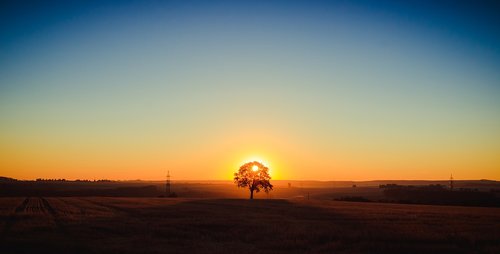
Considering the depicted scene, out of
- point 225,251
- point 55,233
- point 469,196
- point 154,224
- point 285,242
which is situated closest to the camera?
point 225,251

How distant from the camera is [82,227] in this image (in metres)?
31.2

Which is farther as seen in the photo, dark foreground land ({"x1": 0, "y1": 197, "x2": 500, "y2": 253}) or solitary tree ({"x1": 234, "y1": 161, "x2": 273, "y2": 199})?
solitary tree ({"x1": 234, "y1": 161, "x2": 273, "y2": 199})

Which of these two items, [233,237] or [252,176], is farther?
[252,176]

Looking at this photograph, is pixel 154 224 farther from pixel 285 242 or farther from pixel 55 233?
pixel 285 242

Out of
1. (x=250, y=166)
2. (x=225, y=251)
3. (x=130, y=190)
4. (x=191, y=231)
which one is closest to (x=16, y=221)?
(x=191, y=231)

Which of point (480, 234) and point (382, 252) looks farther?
point (480, 234)

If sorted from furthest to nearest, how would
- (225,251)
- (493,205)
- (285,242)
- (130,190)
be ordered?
1. (130,190)
2. (493,205)
3. (285,242)
4. (225,251)

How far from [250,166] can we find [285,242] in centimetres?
7952

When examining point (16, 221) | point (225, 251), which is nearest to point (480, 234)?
point (225, 251)

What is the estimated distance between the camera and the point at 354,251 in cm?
2303

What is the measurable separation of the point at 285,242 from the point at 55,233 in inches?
568

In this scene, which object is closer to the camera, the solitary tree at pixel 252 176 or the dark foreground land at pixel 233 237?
the dark foreground land at pixel 233 237

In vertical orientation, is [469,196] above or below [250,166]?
below

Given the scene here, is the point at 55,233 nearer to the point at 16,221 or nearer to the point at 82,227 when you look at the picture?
A: the point at 82,227
